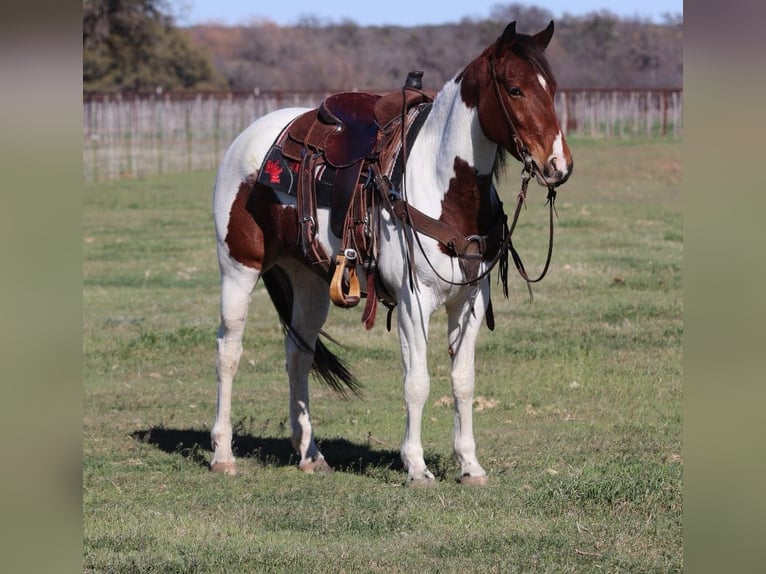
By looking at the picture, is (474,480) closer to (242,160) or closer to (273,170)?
(273,170)

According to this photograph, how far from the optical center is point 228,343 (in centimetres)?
732

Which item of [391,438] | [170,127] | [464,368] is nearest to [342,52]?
[170,127]

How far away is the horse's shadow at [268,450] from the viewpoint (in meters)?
7.15

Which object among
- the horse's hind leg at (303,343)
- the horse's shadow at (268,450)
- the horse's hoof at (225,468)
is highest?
the horse's hind leg at (303,343)

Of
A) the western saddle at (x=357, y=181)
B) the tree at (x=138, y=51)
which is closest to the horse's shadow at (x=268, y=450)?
the western saddle at (x=357, y=181)

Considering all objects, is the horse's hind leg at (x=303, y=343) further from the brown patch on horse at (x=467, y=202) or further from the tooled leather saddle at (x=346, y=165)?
the brown patch on horse at (x=467, y=202)

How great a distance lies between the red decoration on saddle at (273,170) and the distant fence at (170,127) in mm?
20837

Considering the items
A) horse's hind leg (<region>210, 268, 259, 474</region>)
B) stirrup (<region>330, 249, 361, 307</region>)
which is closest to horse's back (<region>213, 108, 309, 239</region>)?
horse's hind leg (<region>210, 268, 259, 474</region>)

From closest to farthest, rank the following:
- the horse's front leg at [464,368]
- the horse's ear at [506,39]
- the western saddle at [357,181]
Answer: the horse's ear at [506,39] < the western saddle at [357,181] < the horse's front leg at [464,368]

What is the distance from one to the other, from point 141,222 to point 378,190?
49.8 ft
